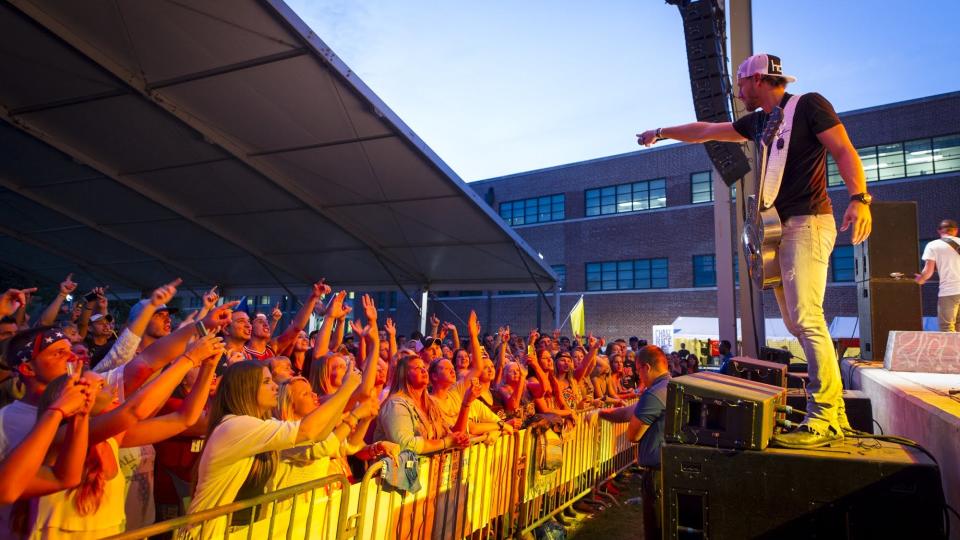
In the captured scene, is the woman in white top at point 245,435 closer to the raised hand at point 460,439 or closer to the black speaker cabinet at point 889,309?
the raised hand at point 460,439

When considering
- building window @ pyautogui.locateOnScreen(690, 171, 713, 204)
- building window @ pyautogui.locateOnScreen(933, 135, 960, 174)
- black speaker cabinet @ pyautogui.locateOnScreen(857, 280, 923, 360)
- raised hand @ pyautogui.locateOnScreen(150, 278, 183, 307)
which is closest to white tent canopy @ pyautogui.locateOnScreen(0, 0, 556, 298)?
raised hand @ pyautogui.locateOnScreen(150, 278, 183, 307)

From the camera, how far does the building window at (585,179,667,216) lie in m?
28.0

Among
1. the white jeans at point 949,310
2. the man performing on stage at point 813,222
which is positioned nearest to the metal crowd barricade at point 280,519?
the man performing on stage at point 813,222

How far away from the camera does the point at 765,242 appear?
3.04 m

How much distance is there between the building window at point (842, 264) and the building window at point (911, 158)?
2.81m

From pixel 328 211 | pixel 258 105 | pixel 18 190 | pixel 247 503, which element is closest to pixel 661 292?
pixel 328 211

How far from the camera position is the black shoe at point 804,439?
2.60 metres

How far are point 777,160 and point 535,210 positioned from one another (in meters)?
29.5

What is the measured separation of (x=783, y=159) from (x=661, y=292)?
2468cm

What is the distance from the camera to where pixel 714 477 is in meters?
2.56

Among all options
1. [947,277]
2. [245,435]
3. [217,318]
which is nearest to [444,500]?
[245,435]

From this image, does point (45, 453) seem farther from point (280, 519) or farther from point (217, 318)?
point (280, 519)

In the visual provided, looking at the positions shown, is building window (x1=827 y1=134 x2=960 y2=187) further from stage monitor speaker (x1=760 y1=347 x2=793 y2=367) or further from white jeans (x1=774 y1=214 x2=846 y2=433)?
white jeans (x1=774 y1=214 x2=846 y2=433)

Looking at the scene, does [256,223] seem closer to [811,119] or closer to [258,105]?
[258,105]
